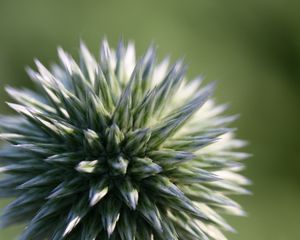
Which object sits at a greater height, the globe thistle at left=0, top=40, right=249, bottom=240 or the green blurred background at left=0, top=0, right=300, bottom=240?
the green blurred background at left=0, top=0, right=300, bottom=240

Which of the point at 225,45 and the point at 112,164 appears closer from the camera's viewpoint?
the point at 112,164

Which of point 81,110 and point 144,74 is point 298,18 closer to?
point 144,74

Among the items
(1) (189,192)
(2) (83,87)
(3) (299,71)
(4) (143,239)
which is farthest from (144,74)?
(3) (299,71)

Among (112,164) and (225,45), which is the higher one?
(225,45)

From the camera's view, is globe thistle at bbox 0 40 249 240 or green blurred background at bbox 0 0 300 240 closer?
globe thistle at bbox 0 40 249 240
